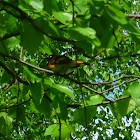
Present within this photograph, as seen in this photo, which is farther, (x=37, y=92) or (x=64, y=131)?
(x=64, y=131)

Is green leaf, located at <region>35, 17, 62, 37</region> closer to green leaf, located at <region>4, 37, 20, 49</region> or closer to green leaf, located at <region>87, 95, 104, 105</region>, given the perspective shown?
green leaf, located at <region>4, 37, 20, 49</region>

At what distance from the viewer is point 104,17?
1.19m

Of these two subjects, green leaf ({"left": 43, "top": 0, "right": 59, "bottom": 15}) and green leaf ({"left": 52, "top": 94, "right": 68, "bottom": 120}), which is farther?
green leaf ({"left": 52, "top": 94, "right": 68, "bottom": 120})

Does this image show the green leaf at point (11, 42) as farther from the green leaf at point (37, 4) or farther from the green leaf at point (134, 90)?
the green leaf at point (134, 90)

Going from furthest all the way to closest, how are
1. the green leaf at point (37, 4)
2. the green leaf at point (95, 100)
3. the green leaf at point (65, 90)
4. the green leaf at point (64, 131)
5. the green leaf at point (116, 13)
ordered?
the green leaf at point (64, 131), the green leaf at point (95, 100), the green leaf at point (65, 90), the green leaf at point (37, 4), the green leaf at point (116, 13)

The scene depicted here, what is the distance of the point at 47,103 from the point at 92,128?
462 centimetres

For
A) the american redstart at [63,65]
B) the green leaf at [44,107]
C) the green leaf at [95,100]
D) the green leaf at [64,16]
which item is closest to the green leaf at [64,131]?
the green leaf at [44,107]

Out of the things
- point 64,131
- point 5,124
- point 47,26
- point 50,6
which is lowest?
point 64,131

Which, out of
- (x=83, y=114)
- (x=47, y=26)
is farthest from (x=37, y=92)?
(x=47, y=26)

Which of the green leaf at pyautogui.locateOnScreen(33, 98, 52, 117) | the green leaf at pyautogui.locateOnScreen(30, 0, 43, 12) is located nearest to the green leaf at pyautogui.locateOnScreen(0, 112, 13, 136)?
the green leaf at pyautogui.locateOnScreen(33, 98, 52, 117)

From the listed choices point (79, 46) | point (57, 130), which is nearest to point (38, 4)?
point (79, 46)

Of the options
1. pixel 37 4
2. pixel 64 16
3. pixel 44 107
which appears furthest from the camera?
pixel 44 107

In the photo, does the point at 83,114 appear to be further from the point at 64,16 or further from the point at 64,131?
the point at 64,16

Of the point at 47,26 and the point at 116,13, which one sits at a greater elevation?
the point at 47,26
